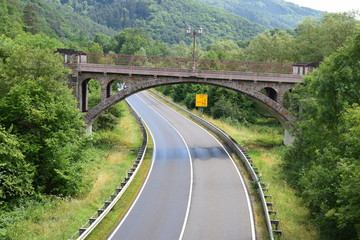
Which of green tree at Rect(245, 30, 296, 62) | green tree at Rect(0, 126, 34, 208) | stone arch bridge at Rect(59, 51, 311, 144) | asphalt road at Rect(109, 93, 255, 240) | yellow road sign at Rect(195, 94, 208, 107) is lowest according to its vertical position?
asphalt road at Rect(109, 93, 255, 240)

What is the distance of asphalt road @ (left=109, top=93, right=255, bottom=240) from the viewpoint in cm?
2191

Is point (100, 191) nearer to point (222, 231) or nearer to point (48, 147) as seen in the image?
point (48, 147)

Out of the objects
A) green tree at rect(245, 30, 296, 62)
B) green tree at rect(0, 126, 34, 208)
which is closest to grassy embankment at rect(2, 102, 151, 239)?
green tree at rect(0, 126, 34, 208)

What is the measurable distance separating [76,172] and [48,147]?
2.79 m

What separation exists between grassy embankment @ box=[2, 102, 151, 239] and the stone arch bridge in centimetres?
571

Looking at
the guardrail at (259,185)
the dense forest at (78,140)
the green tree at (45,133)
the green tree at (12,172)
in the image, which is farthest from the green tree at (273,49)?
the green tree at (12,172)

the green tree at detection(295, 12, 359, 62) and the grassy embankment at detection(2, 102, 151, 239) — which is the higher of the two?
the green tree at detection(295, 12, 359, 62)

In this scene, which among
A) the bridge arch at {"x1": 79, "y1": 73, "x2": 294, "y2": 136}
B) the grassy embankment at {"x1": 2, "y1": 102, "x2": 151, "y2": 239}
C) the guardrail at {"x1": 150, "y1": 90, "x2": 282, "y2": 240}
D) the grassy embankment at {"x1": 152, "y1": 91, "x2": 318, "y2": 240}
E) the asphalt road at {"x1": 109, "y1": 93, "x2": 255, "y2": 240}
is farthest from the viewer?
the bridge arch at {"x1": 79, "y1": 73, "x2": 294, "y2": 136}

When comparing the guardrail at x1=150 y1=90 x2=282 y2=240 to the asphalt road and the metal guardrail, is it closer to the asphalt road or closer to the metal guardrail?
the asphalt road

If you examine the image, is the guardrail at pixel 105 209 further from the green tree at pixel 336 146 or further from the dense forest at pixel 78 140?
the green tree at pixel 336 146

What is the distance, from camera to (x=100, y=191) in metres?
28.5

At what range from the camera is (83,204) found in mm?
25672

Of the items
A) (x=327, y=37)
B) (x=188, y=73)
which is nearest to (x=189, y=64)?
(x=188, y=73)

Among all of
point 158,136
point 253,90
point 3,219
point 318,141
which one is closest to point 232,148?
point 253,90
